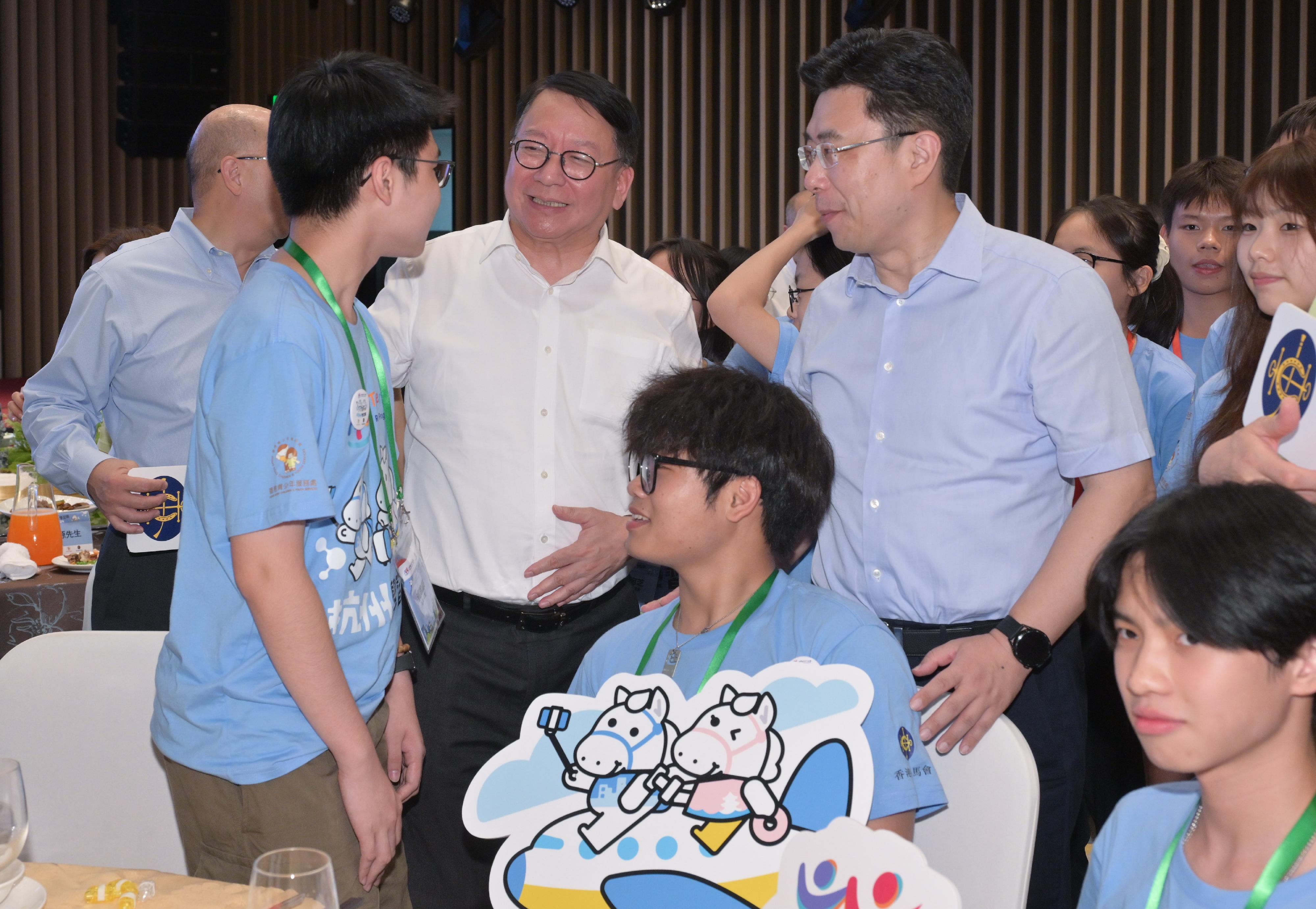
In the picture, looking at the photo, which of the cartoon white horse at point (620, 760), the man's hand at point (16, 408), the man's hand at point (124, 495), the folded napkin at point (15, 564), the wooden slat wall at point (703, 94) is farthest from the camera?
the wooden slat wall at point (703, 94)

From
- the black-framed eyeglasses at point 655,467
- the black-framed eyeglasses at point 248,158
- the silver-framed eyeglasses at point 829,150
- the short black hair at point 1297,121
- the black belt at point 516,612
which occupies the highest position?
the short black hair at point 1297,121

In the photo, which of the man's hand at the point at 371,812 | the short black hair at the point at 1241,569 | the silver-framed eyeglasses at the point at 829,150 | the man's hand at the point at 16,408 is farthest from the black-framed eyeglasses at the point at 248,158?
the short black hair at the point at 1241,569

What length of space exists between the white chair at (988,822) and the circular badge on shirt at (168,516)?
5.34ft

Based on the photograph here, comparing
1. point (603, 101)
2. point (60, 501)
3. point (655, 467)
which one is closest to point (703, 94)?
point (60, 501)

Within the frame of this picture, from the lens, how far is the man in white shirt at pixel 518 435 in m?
2.16

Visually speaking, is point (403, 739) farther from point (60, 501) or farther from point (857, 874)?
point (60, 501)

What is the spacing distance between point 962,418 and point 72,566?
7.80 feet

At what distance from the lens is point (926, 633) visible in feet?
5.74

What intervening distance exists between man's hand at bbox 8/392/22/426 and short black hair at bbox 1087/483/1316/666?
118 inches

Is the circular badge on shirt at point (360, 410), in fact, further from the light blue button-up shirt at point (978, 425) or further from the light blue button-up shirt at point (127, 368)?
the light blue button-up shirt at point (127, 368)

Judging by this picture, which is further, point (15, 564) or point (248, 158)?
point (15, 564)

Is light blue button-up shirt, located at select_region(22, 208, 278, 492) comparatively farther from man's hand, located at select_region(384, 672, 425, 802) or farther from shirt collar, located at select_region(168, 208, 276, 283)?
man's hand, located at select_region(384, 672, 425, 802)

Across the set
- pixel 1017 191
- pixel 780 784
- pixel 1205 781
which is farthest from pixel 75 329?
pixel 1017 191

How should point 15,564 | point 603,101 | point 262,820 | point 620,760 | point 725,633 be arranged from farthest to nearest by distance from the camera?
point 15,564 < point 603,101 < point 725,633 < point 262,820 < point 620,760
